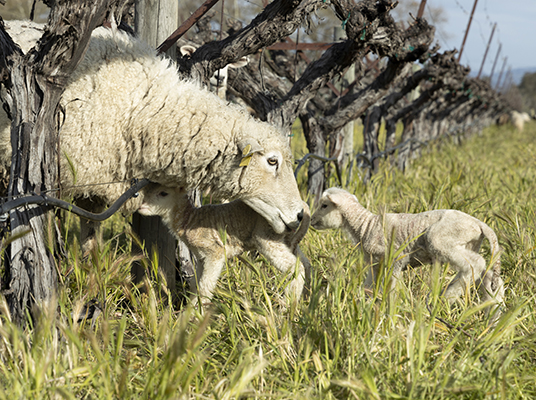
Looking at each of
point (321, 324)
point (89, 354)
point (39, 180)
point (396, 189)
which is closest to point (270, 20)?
point (39, 180)

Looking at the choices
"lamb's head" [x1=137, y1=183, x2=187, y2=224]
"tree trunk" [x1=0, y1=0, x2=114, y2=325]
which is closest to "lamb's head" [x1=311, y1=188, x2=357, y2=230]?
"lamb's head" [x1=137, y1=183, x2=187, y2=224]

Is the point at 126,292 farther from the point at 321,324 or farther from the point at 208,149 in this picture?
the point at 321,324

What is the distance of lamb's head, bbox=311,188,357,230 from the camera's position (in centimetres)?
329

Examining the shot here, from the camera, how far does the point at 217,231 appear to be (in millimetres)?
3000

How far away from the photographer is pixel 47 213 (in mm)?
2246

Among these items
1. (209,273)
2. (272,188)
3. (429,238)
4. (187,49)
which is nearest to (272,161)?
(272,188)

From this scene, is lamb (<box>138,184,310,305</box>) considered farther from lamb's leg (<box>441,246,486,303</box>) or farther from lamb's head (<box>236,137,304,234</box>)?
lamb's leg (<box>441,246,486,303</box>)

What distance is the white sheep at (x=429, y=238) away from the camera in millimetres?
2879

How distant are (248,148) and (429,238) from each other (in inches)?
48.8

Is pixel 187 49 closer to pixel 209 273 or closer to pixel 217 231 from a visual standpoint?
pixel 217 231

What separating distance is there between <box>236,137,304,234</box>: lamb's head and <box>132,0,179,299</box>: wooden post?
690 mm

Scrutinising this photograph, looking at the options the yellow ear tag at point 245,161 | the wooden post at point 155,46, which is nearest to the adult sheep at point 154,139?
the yellow ear tag at point 245,161

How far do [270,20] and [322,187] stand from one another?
266cm

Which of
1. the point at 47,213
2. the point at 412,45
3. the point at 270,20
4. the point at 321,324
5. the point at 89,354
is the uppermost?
the point at 412,45
